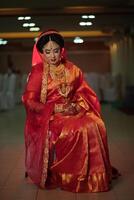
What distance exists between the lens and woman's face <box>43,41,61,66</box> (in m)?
3.88

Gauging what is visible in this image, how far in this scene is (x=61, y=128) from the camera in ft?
12.0

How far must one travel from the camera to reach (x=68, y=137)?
362 centimetres

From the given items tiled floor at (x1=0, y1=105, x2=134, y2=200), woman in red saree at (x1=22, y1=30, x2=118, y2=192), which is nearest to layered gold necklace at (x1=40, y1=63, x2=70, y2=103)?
woman in red saree at (x1=22, y1=30, x2=118, y2=192)

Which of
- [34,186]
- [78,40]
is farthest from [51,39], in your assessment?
[78,40]

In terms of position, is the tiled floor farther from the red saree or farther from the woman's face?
the woman's face

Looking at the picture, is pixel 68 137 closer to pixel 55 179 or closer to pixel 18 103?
pixel 55 179

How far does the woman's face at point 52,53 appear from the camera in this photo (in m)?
3.88

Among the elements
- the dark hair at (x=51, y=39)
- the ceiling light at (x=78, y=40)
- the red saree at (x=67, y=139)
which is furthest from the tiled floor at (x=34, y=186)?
the ceiling light at (x=78, y=40)

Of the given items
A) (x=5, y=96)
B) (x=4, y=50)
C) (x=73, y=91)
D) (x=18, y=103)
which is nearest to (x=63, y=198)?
(x=73, y=91)

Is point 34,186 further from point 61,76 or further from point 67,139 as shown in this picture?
point 61,76

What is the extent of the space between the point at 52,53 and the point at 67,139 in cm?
72

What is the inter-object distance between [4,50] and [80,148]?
15.7 metres

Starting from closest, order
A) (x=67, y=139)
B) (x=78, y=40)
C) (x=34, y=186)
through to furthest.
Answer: (x=67, y=139), (x=34, y=186), (x=78, y=40)

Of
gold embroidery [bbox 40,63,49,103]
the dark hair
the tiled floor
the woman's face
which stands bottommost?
the tiled floor
